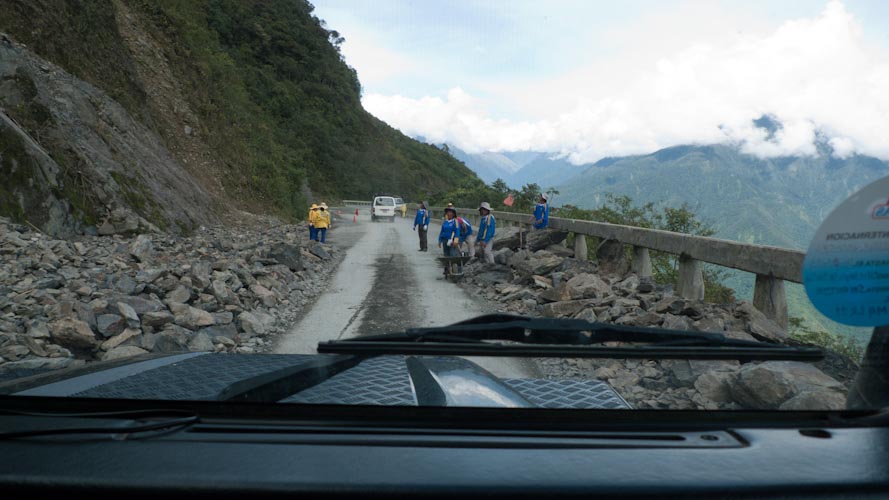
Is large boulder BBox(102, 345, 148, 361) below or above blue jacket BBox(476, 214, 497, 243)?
below

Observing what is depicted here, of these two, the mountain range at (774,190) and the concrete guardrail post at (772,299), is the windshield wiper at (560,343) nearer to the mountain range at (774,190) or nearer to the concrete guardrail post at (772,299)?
the mountain range at (774,190)

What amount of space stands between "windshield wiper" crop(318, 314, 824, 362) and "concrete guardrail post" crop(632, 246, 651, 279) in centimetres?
642

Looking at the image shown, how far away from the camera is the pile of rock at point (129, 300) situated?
5.36m

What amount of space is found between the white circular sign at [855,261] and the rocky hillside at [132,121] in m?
12.2

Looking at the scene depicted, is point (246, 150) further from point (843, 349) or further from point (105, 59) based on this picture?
point (843, 349)

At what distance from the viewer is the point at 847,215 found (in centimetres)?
123

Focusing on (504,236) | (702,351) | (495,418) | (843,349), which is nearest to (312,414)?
(495,418)

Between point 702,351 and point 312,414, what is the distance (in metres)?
1.20

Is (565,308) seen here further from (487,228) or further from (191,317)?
(487,228)

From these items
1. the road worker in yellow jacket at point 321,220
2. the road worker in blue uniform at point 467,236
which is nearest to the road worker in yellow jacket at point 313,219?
the road worker in yellow jacket at point 321,220

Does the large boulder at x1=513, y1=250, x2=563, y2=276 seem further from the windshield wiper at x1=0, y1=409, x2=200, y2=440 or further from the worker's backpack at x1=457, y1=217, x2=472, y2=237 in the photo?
the windshield wiper at x1=0, y1=409, x2=200, y2=440

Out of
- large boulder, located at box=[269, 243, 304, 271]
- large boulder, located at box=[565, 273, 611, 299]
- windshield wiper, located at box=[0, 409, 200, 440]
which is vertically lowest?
large boulder, located at box=[565, 273, 611, 299]

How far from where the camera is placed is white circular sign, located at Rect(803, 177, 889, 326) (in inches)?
47.9

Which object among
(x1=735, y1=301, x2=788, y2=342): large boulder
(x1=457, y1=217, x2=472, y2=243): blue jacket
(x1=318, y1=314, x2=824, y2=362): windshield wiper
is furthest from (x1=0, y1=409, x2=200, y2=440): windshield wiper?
(x1=457, y1=217, x2=472, y2=243): blue jacket
